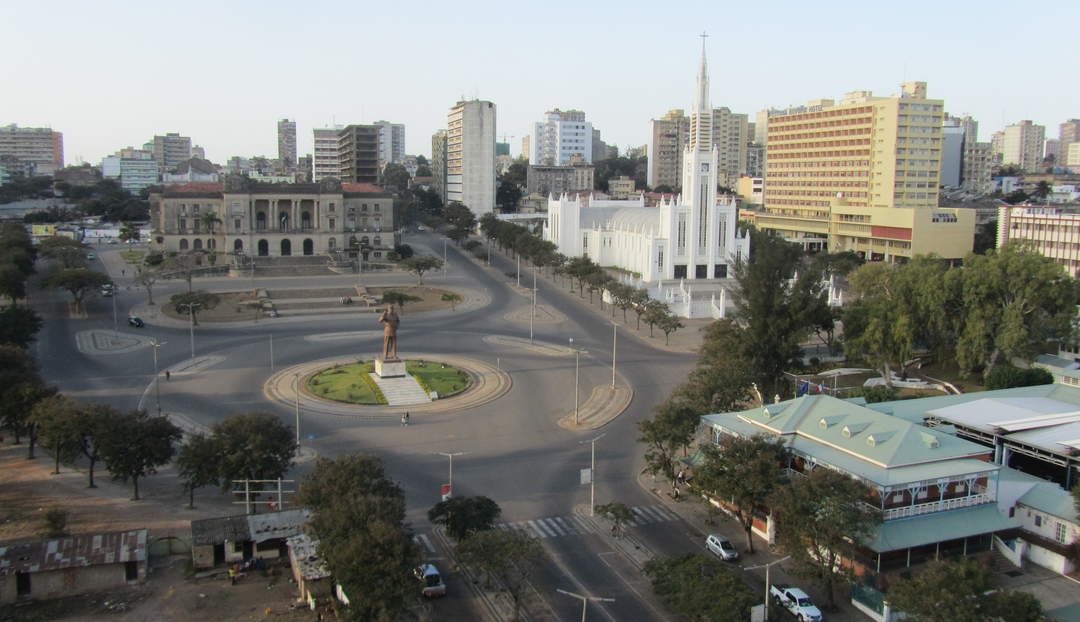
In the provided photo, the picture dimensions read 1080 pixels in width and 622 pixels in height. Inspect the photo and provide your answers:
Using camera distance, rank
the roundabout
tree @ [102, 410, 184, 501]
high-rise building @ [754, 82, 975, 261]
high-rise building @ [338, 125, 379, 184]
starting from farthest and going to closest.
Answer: high-rise building @ [338, 125, 379, 184] < high-rise building @ [754, 82, 975, 261] < the roundabout < tree @ [102, 410, 184, 501]

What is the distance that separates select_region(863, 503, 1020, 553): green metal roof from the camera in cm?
2975

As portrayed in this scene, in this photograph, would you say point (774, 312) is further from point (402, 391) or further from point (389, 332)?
point (389, 332)

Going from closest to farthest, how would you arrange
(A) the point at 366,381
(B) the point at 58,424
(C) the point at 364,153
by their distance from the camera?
(B) the point at 58,424, (A) the point at 366,381, (C) the point at 364,153

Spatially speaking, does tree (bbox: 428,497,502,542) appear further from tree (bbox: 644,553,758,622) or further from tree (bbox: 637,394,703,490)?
tree (bbox: 637,394,703,490)

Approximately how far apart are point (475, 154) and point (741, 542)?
14771cm

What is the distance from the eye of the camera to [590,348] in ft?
218

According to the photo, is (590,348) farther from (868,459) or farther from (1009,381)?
(868,459)

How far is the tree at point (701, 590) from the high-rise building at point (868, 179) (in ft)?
300

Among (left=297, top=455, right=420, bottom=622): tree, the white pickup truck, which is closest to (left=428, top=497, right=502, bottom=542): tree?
(left=297, top=455, right=420, bottom=622): tree

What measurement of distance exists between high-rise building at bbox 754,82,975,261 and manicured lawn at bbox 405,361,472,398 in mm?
73057

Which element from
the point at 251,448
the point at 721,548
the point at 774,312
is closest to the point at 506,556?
the point at 721,548

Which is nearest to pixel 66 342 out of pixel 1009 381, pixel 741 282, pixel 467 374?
pixel 467 374

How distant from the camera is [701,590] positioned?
1000 inches

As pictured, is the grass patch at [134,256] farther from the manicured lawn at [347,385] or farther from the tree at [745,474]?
the tree at [745,474]
